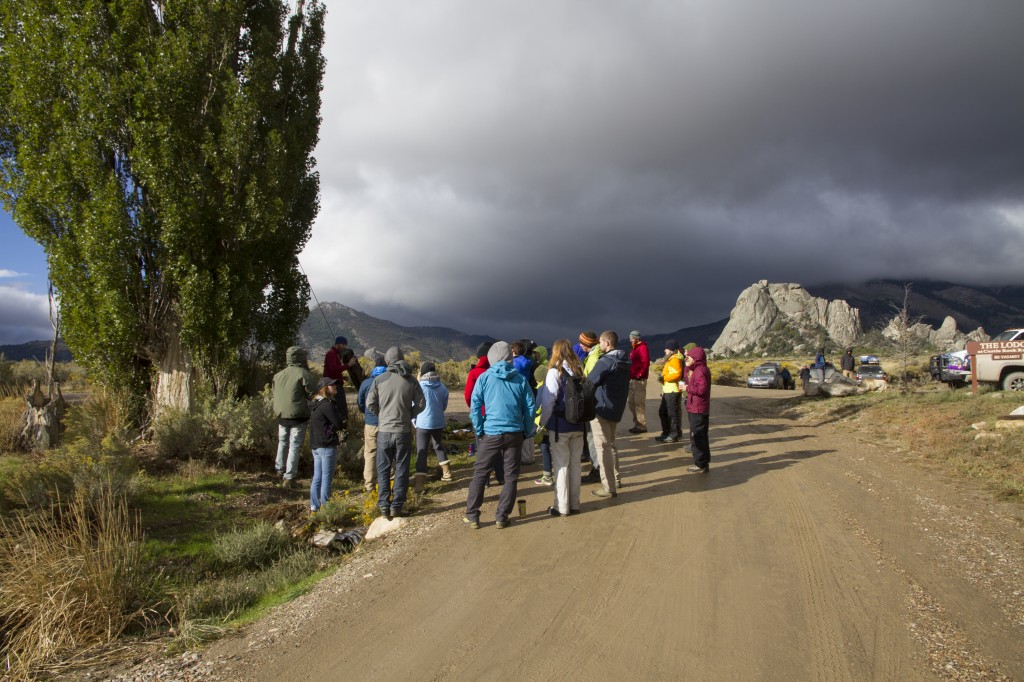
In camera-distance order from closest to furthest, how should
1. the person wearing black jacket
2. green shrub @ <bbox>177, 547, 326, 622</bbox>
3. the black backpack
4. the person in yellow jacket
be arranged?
green shrub @ <bbox>177, 547, 326, 622</bbox> → the black backpack → the person wearing black jacket → the person in yellow jacket

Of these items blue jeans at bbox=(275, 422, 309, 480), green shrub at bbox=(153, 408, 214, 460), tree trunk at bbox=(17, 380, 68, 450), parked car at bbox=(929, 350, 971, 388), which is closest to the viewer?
blue jeans at bbox=(275, 422, 309, 480)

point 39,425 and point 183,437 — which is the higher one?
point 39,425

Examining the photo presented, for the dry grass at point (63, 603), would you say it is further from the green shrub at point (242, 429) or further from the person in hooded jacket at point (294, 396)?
the green shrub at point (242, 429)

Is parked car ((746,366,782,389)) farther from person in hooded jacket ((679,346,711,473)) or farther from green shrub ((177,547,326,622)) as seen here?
green shrub ((177,547,326,622))

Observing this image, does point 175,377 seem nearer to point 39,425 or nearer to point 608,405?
point 39,425

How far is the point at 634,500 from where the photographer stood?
23.2 ft

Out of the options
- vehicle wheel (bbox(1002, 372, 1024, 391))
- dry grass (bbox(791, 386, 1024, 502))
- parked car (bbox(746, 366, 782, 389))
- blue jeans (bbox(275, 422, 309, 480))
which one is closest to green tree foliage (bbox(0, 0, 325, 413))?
blue jeans (bbox(275, 422, 309, 480))

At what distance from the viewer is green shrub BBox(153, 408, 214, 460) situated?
979cm

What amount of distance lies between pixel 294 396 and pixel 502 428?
358 centimetres

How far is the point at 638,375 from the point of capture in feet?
37.2

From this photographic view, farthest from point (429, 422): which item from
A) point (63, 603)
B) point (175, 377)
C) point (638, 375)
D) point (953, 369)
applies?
point (953, 369)

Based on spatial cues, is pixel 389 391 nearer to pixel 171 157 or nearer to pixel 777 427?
pixel 171 157

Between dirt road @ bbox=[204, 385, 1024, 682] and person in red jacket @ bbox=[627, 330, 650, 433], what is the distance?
4.17 meters

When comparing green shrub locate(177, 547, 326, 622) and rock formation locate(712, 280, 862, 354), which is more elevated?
rock formation locate(712, 280, 862, 354)
